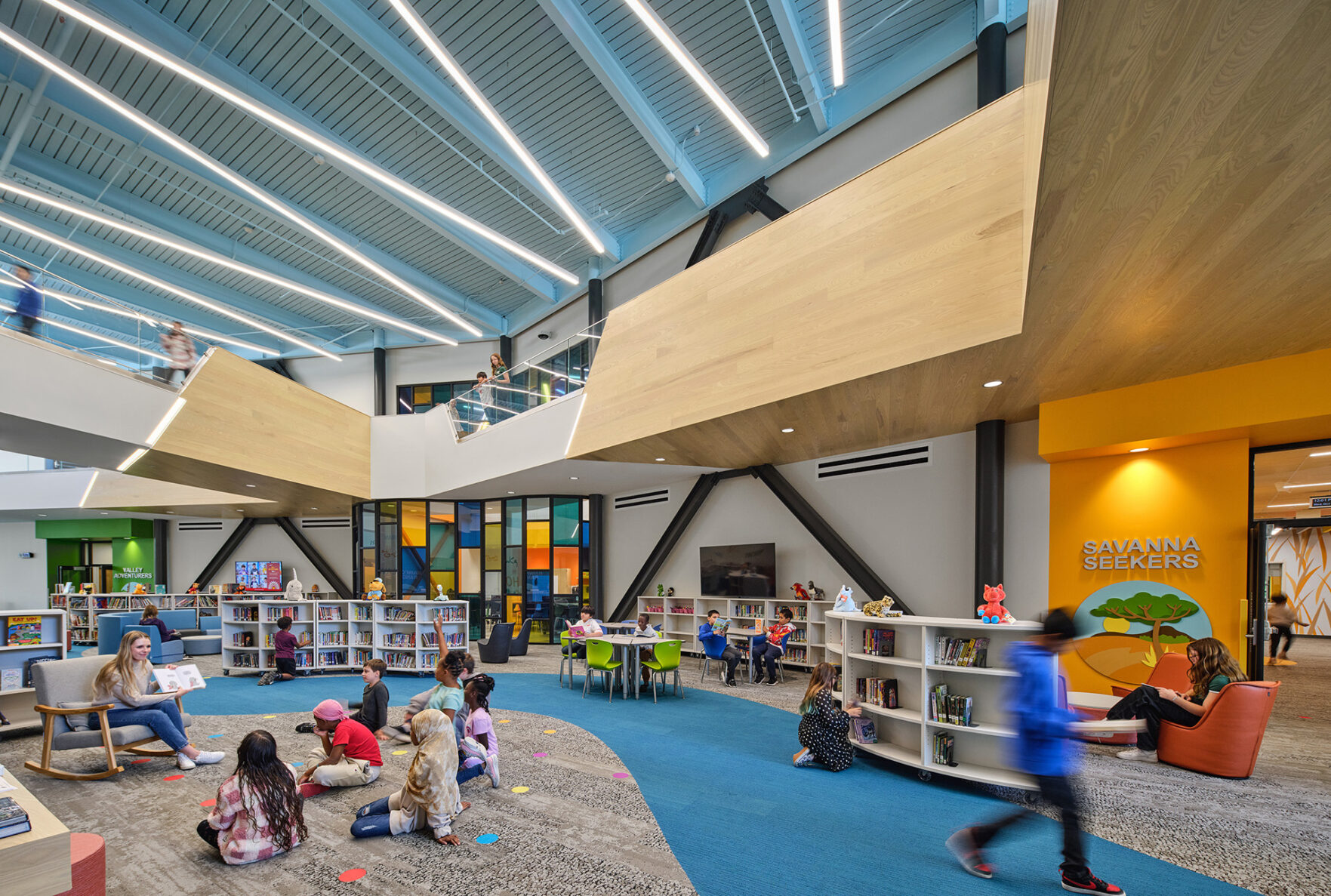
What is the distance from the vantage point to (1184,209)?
3428mm

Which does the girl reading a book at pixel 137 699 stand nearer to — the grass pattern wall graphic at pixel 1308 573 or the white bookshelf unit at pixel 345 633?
the white bookshelf unit at pixel 345 633

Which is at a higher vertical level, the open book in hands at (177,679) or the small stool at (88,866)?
the small stool at (88,866)

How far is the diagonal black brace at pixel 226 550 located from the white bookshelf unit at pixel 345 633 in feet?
27.2

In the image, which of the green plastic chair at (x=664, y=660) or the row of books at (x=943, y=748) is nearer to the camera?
the row of books at (x=943, y=748)

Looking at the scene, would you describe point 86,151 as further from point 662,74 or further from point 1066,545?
point 1066,545

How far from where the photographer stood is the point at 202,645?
13.9 meters

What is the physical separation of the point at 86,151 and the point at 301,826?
38.8ft

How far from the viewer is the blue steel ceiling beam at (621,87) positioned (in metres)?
7.48

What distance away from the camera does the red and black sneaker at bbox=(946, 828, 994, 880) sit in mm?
3623

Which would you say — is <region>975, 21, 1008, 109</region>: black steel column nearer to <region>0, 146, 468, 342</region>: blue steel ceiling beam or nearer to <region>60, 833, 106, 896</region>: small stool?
<region>60, 833, 106, 896</region>: small stool

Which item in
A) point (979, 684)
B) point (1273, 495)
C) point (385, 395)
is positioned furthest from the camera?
point (385, 395)

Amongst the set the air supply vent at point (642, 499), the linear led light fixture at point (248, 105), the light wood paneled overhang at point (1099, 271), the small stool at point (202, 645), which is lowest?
the small stool at point (202, 645)

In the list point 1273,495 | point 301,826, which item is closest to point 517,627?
point 301,826

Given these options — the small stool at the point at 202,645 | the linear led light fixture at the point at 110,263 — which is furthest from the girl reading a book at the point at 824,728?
the small stool at the point at 202,645
